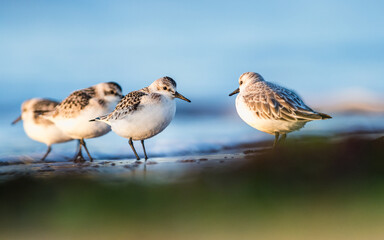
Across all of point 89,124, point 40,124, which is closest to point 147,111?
point 89,124

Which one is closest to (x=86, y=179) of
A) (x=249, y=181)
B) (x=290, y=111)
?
(x=249, y=181)

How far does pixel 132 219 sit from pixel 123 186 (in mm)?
732

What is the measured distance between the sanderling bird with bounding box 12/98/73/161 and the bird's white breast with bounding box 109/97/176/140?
7.05 ft

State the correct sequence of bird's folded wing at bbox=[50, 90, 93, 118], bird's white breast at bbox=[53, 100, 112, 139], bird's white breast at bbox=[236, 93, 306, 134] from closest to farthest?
bird's white breast at bbox=[236, 93, 306, 134] < bird's white breast at bbox=[53, 100, 112, 139] < bird's folded wing at bbox=[50, 90, 93, 118]

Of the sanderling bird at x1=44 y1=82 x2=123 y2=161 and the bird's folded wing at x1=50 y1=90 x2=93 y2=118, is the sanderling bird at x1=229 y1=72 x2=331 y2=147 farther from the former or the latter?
the bird's folded wing at x1=50 y1=90 x2=93 y2=118

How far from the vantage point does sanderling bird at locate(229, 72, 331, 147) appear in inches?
234

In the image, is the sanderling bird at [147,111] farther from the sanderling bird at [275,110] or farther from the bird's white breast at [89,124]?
the sanderling bird at [275,110]

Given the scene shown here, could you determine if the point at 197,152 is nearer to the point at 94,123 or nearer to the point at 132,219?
the point at 94,123

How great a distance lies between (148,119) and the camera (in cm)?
630

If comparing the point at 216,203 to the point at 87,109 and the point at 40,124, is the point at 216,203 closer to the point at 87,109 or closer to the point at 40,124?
the point at 87,109

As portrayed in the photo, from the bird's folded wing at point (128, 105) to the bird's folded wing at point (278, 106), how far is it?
1353 mm

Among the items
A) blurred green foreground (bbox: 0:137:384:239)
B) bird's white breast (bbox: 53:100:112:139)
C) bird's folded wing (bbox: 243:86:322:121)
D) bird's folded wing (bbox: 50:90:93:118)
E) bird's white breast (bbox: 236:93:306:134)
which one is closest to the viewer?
blurred green foreground (bbox: 0:137:384:239)

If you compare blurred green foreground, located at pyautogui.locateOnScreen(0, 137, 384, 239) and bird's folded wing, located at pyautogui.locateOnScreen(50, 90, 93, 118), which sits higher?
bird's folded wing, located at pyautogui.locateOnScreen(50, 90, 93, 118)

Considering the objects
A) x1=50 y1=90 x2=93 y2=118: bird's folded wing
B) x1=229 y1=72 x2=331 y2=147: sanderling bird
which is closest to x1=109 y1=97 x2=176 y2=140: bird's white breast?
x1=229 y1=72 x2=331 y2=147: sanderling bird
